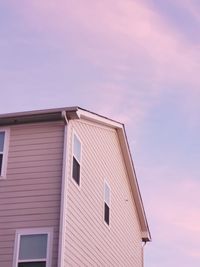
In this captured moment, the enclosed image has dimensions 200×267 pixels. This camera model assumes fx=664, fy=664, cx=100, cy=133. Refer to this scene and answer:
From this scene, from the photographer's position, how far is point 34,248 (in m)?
19.0

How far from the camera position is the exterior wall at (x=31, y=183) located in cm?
1919

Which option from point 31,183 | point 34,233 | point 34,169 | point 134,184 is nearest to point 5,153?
point 34,169

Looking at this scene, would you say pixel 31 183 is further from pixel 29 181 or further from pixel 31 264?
pixel 31 264

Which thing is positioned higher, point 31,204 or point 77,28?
point 77,28

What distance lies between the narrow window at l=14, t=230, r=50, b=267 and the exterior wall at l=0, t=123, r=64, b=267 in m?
0.20

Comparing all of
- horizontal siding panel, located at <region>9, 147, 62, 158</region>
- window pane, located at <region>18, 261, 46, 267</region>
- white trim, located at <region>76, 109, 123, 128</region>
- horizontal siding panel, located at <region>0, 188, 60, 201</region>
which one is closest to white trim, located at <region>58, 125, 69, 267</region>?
horizontal siding panel, located at <region>0, 188, 60, 201</region>

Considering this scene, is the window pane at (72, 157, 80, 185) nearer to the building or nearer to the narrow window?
the building

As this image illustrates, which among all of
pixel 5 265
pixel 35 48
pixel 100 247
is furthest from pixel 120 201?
pixel 5 265

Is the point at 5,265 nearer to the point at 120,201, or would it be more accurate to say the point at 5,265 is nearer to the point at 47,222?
the point at 47,222

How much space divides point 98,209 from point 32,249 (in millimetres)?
4444

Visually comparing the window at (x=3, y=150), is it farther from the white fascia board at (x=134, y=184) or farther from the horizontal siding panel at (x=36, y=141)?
the white fascia board at (x=134, y=184)

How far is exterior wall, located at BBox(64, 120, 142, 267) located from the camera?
66.1 feet

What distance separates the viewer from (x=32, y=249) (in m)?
19.0

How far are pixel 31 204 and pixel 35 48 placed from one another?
330 inches
